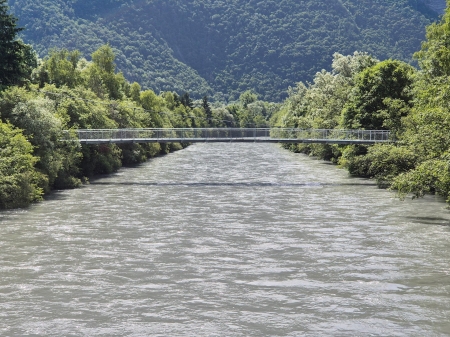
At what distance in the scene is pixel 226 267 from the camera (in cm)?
2803

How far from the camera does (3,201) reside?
44562 millimetres

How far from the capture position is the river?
69.5 feet

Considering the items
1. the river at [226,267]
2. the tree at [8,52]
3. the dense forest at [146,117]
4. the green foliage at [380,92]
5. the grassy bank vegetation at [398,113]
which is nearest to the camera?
the river at [226,267]

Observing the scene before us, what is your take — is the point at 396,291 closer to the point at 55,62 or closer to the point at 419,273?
the point at 419,273

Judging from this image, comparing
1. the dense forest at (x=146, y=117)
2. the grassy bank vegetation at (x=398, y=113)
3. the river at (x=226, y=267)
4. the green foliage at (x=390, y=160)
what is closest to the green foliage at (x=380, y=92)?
the grassy bank vegetation at (x=398, y=113)

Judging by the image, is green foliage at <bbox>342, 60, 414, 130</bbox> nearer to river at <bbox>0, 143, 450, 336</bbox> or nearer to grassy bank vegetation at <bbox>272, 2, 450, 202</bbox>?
grassy bank vegetation at <bbox>272, 2, 450, 202</bbox>

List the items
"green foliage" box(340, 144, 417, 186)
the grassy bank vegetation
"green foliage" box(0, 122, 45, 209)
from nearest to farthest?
1. the grassy bank vegetation
2. "green foliage" box(0, 122, 45, 209)
3. "green foliage" box(340, 144, 417, 186)

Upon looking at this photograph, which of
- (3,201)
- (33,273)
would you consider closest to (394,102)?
(3,201)

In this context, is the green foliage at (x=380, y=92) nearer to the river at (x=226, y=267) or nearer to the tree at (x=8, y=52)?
the river at (x=226, y=267)

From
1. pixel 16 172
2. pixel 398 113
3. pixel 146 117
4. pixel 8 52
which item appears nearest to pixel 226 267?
pixel 16 172

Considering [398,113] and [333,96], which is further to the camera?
[333,96]

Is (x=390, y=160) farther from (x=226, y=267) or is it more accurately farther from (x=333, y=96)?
(x=333, y=96)

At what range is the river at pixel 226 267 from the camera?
21.2m

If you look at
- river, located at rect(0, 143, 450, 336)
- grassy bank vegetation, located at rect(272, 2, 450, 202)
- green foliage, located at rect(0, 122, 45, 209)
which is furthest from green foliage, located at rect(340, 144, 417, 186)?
green foliage, located at rect(0, 122, 45, 209)
